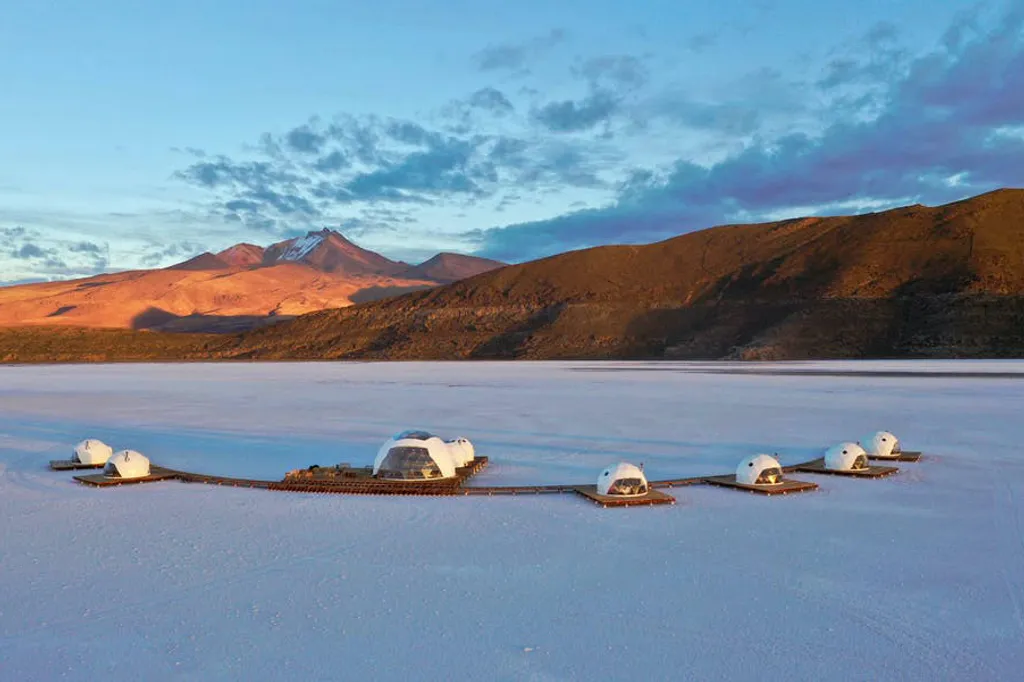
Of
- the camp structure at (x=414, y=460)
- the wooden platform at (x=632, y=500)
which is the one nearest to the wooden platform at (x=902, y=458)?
the wooden platform at (x=632, y=500)

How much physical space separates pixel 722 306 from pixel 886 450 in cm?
10200

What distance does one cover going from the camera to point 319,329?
443 feet

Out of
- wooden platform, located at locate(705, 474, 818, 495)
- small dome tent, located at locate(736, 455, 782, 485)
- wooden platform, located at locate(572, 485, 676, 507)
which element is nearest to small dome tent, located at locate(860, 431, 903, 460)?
wooden platform, located at locate(705, 474, 818, 495)

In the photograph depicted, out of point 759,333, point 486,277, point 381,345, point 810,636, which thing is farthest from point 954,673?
point 486,277

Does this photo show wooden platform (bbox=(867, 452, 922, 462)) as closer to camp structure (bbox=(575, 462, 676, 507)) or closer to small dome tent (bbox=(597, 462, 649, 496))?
camp structure (bbox=(575, 462, 676, 507))

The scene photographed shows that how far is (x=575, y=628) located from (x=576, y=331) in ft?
364

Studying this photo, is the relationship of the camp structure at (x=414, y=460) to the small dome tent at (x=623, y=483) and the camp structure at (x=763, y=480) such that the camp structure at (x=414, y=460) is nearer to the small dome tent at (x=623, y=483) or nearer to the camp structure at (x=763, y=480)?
the small dome tent at (x=623, y=483)

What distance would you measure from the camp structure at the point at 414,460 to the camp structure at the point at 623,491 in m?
3.62

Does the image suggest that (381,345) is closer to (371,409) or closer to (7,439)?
(371,409)

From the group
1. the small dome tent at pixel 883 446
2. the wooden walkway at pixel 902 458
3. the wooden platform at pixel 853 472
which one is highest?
the small dome tent at pixel 883 446

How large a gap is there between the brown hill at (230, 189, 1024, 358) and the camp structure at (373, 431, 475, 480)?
Answer: 278 ft

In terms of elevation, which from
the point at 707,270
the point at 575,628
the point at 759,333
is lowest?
the point at 575,628

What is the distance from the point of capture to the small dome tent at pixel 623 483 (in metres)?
15.5

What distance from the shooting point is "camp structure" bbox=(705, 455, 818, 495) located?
16266 mm
